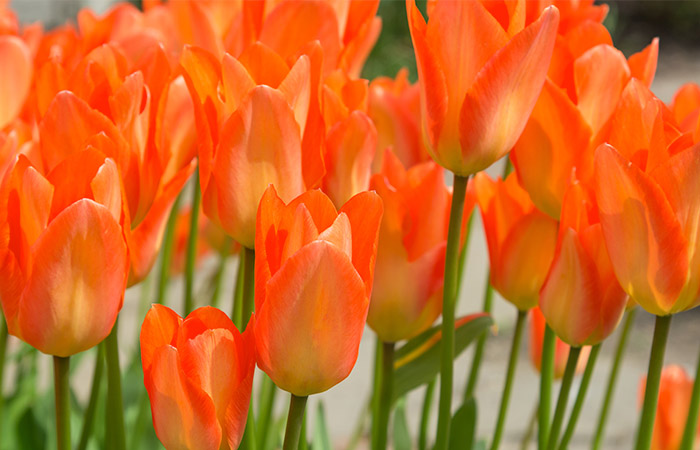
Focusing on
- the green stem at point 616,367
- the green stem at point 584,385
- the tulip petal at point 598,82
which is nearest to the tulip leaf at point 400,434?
the green stem at point 616,367

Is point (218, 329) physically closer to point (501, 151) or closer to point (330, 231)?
point (330, 231)

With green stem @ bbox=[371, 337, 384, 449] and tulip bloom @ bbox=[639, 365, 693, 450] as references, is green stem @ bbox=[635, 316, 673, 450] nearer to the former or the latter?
green stem @ bbox=[371, 337, 384, 449]

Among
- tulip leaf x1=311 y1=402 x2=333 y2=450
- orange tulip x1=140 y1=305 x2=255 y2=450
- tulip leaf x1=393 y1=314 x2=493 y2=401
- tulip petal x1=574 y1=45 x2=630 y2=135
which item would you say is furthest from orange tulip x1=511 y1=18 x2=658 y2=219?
tulip leaf x1=311 y1=402 x2=333 y2=450

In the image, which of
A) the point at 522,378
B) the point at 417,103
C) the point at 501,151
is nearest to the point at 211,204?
the point at 501,151

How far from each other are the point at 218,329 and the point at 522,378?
6.45 ft

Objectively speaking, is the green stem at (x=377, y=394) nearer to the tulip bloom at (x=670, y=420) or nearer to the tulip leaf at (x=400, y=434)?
the tulip leaf at (x=400, y=434)

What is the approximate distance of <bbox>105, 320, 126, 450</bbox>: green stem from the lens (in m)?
0.53

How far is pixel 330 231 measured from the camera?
38 cm

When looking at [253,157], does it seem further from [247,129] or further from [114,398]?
[114,398]

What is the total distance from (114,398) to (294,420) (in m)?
0.18

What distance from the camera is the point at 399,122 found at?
0.75 meters

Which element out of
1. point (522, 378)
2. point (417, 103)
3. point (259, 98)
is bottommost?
point (522, 378)

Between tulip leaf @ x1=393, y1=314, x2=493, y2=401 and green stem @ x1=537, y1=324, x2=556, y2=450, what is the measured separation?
5cm

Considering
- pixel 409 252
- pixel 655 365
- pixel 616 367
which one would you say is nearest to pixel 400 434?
pixel 616 367
